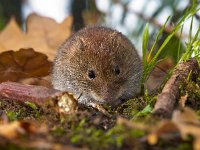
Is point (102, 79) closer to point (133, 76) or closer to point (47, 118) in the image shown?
point (133, 76)

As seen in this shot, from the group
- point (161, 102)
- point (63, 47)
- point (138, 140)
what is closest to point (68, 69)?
point (63, 47)

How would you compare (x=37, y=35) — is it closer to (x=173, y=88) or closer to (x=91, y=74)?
(x=91, y=74)

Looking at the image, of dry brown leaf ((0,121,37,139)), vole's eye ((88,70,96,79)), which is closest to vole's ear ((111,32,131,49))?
vole's eye ((88,70,96,79))

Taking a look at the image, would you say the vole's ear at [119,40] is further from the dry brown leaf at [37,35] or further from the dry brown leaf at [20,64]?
the dry brown leaf at [37,35]

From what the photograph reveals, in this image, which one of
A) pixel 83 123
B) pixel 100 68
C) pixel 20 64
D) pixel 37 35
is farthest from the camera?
pixel 37 35

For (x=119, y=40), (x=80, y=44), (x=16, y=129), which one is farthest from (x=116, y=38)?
(x=16, y=129)

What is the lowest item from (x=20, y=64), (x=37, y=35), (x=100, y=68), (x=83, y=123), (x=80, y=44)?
(x=83, y=123)

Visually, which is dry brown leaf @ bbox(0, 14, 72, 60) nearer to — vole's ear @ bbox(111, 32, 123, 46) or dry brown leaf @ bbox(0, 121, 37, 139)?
vole's ear @ bbox(111, 32, 123, 46)
